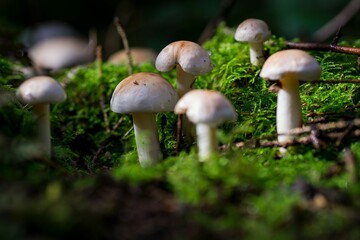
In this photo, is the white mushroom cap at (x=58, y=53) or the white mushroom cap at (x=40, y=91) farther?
the white mushroom cap at (x=58, y=53)

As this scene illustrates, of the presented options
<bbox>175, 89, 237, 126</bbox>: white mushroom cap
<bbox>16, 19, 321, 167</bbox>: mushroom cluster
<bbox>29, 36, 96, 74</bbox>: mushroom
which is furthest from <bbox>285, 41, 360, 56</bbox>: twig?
<bbox>29, 36, 96, 74</bbox>: mushroom

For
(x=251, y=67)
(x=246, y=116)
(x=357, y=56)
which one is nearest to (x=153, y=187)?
(x=246, y=116)

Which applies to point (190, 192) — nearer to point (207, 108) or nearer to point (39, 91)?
point (207, 108)

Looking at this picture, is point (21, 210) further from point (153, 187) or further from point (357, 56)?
→ point (357, 56)

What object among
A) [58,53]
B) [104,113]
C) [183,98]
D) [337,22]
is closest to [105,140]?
[104,113]

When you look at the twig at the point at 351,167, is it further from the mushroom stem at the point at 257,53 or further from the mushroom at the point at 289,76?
the mushroom stem at the point at 257,53

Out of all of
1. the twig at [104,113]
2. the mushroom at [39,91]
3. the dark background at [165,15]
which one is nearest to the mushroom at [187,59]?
the mushroom at [39,91]
